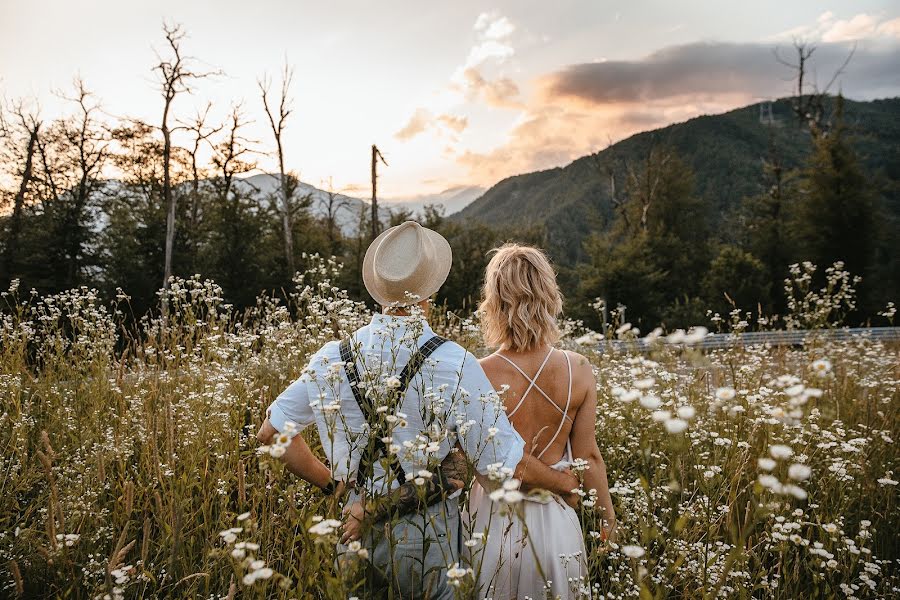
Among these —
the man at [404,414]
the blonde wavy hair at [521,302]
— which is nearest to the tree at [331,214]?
the blonde wavy hair at [521,302]

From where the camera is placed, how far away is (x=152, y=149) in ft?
96.6

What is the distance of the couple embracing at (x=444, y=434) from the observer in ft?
5.84

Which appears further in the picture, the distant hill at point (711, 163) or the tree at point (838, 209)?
the distant hill at point (711, 163)

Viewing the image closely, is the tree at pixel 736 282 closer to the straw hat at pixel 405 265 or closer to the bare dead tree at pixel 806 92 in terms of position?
the bare dead tree at pixel 806 92

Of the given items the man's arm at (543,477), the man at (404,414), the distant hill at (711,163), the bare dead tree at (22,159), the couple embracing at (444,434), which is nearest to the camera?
the couple embracing at (444,434)

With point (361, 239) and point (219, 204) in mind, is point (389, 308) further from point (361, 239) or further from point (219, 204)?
point (361, 239)

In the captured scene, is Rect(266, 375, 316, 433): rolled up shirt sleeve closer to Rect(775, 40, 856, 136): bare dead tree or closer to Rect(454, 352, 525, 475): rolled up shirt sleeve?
→ Rect(454, 352, 525, 475): rolled up shirt sleeve

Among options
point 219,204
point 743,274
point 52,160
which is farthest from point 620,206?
point 52,160

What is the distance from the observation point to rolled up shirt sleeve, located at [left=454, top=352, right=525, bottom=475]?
1.97 meters

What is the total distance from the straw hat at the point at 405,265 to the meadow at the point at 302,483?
2.46 ft

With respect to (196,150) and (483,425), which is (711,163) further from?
(483,425)

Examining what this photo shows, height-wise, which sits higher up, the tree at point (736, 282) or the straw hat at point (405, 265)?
the straw hat at point (405, 265)

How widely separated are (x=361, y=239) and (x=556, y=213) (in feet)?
201

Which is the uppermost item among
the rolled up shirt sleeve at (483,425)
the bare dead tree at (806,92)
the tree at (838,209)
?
the bare dead tree at (806,92)
